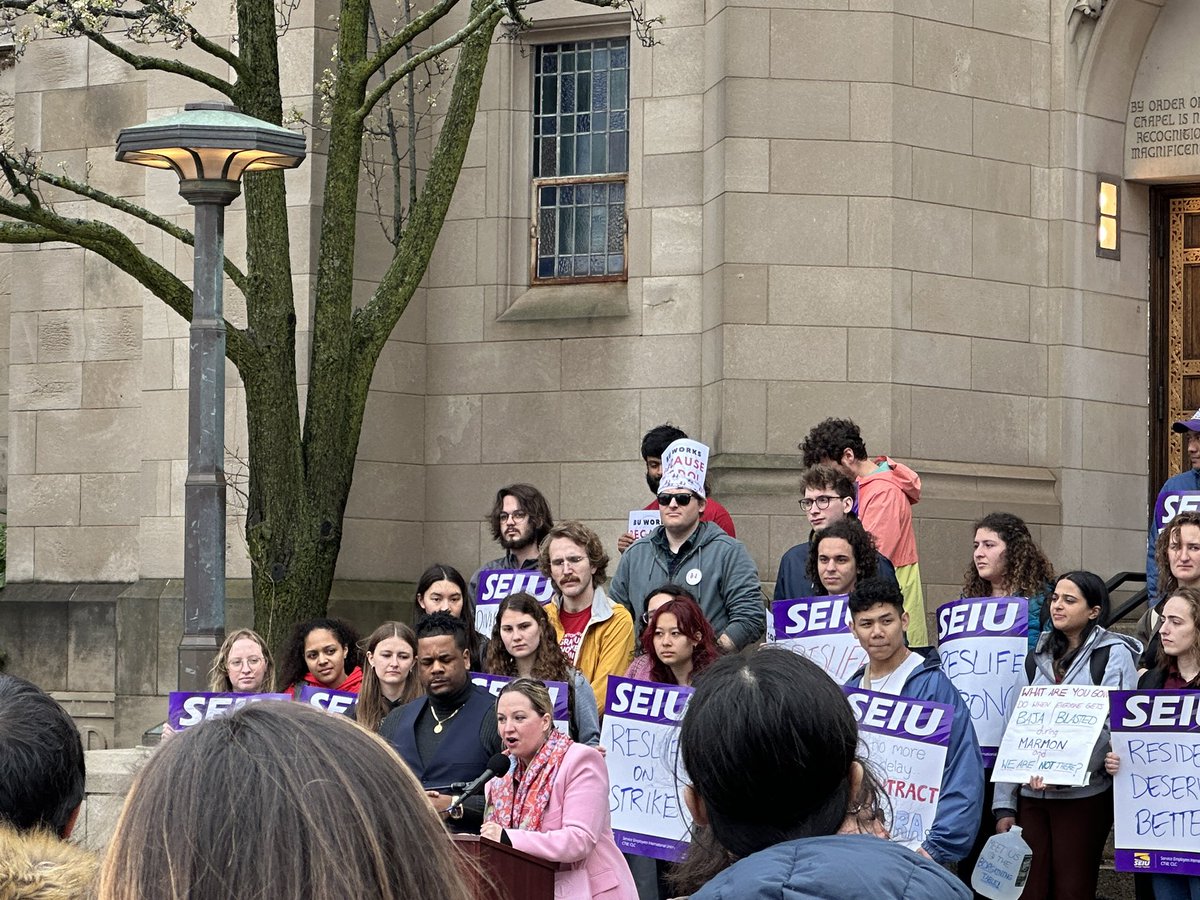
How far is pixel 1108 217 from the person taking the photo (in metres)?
14.6

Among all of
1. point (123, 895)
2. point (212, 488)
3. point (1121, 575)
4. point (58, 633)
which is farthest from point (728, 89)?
point (123, 895)

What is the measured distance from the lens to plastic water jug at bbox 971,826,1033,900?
7520mm

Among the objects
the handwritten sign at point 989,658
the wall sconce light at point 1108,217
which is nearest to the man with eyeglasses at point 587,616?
the handwritten sign at point 989,658

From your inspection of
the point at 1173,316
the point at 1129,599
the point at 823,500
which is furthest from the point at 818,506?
the point at 1173,316

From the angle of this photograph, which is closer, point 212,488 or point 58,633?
point 212,488

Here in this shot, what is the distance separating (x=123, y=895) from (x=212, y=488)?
27.1 ft

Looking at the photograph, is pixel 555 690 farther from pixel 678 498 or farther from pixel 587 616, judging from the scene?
pixel 678 498

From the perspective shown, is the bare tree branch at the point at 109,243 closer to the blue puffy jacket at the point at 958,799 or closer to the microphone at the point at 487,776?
the microphone at the point at 487,776

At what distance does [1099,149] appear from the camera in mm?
14547

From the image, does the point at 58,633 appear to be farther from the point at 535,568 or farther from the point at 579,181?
the point at 535,568

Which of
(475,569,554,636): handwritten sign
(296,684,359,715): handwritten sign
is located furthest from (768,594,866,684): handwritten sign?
(296,684,359,715): handwritten sign

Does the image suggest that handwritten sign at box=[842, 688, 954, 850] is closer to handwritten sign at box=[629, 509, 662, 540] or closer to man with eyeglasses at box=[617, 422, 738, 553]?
man with eyeglasses at box=[617, 422, 738, 553]

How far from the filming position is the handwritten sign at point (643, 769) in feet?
26.0

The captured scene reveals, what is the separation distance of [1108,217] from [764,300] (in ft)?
9.61
